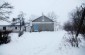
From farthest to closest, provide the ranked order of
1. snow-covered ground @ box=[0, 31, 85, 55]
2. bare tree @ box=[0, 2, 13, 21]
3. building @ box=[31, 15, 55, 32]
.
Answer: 1. building @ box=[31, 15, 55, 32]
2. bare tree @ box=[0, 2, 13, 21]
3. snow-covered ground @ box=[0, 31, 85, 55]

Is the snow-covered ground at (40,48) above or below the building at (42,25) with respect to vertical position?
below

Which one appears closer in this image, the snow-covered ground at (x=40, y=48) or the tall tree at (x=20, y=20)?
the snow-covered ground at (x=40, y=48)

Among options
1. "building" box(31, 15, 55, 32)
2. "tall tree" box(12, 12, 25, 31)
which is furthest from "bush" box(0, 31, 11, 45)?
"tall tree" box(12, 12, 25, 31)

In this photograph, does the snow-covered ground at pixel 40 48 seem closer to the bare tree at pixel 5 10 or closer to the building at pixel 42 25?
the bare tree at pixel 5 10

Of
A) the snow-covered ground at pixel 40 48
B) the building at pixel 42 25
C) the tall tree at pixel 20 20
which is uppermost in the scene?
the tall tree at pixel 20 20

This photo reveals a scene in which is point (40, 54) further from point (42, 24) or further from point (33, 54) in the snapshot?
point (42, 24)

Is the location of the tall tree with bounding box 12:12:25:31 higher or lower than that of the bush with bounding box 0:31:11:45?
higher

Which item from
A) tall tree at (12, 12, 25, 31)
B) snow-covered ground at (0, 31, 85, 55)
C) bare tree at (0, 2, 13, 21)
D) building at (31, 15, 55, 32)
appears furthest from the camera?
tall tree at (12, 12, 25, 31)

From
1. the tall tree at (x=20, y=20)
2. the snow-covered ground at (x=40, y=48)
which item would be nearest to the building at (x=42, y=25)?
the tall tree at (x=20, y=20)

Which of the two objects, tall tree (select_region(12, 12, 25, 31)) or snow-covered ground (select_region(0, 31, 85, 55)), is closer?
snow-covered ground (select_region(0, 31, 85, 55))

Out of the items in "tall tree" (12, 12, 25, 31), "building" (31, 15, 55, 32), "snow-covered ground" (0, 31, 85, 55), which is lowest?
"snow-covered ground" (0, 31, 85, 55)

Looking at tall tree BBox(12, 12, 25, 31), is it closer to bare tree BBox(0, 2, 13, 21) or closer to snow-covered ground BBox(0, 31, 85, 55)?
bare tree BBox(0, 2, 13, 21)

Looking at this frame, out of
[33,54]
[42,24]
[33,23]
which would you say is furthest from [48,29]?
[33,54]

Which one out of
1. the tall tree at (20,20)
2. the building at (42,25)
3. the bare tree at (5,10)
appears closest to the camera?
→ the bare tree at (5,10)
